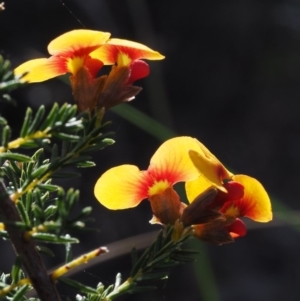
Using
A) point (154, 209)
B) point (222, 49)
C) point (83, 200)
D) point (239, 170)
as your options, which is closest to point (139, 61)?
point (154, 209)

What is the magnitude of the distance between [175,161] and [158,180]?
0.05m

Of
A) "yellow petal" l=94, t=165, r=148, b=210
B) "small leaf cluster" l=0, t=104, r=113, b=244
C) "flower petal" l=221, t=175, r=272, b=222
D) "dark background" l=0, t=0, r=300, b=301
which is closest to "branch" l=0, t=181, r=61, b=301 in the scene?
"small leaf cluster" l=0, t=104, r=113, b=244

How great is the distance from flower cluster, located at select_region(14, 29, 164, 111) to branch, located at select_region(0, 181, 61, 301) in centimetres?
15

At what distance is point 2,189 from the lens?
623mm

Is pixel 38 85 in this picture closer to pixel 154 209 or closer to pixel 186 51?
pixel 186 51

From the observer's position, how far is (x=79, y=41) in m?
0.72

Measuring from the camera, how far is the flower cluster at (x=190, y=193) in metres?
0.75

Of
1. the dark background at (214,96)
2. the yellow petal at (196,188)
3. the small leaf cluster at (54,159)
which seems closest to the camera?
the small leaf cluster at (54,159)

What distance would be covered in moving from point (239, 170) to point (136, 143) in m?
0.57

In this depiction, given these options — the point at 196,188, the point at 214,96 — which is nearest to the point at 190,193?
the point at 196,188

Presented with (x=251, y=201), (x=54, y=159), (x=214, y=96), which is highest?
(x=54, y=159)

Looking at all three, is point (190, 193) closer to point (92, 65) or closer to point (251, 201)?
point (251, 201)

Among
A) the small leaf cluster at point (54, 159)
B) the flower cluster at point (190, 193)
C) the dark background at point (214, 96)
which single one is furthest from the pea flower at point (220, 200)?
the dark background at point (214, 96)

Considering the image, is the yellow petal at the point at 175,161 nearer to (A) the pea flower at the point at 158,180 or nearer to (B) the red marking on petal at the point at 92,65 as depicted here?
(A) the pea flower at the point at 158,180
